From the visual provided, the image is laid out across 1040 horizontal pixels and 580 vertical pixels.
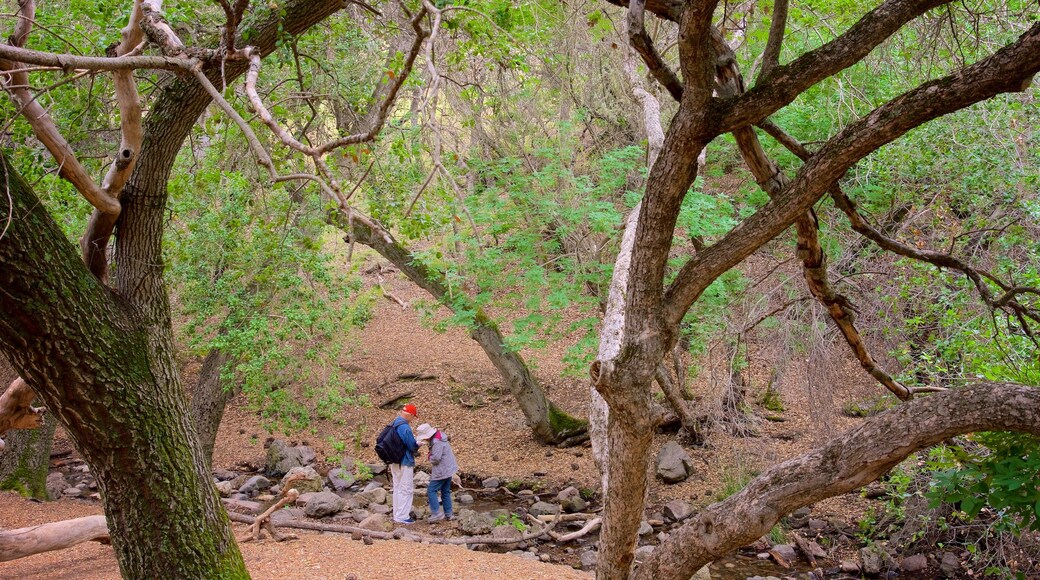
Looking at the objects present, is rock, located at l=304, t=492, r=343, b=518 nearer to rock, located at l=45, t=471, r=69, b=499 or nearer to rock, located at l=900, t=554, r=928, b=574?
rock, located at l=45, t=471, r=69, b=499

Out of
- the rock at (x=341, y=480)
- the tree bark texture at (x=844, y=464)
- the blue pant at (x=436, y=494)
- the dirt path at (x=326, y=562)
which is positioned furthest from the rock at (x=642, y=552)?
the rock at (x=341, y=480)

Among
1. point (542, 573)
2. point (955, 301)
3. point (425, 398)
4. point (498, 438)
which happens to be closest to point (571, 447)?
point (498, 438)

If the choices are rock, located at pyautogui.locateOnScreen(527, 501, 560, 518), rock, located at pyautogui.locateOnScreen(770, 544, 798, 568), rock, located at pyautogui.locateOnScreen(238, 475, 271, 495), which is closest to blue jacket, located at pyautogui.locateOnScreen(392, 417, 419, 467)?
rock, located at pyautogui.locateOnScreen(527, 501, 560, 518)

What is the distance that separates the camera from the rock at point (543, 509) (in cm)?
1122

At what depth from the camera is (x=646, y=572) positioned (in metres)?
4.71

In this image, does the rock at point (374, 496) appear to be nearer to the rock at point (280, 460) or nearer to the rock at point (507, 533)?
the rock at point (280, 460)

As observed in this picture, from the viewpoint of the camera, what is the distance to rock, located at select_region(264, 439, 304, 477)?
1397 centimetres

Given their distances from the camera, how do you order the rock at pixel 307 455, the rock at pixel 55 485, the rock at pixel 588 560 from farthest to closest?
the rock at pixel 307 455
the rock at pixel 55 485
the rock at pixel 588 560

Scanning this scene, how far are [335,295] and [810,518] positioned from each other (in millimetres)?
7824

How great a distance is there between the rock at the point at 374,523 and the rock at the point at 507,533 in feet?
4.89

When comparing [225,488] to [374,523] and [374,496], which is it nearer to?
[374,496]

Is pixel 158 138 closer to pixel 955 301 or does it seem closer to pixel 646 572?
pixel 646 572

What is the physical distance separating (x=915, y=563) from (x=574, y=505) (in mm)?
4644

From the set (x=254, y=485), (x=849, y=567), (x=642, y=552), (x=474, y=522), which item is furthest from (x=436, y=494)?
(x=849, y=567)
